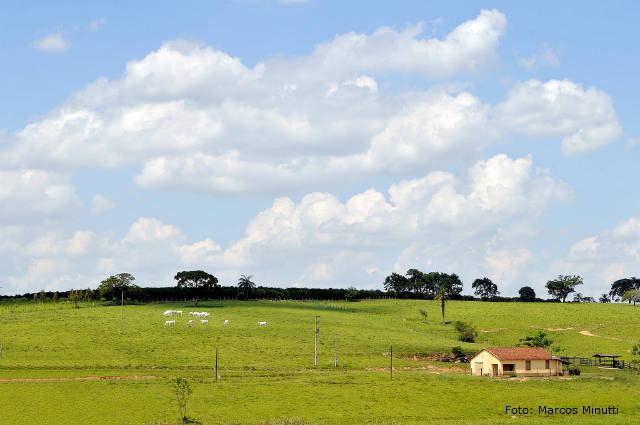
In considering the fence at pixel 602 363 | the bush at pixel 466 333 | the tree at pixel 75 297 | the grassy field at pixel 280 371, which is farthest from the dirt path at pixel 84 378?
the tree at pixel 75 297

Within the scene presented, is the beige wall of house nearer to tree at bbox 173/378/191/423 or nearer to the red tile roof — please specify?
the red tile roof

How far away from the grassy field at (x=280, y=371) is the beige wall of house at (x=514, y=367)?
4.08 metres

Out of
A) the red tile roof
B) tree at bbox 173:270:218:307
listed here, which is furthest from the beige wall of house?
tree at bbox 173:270:218:307

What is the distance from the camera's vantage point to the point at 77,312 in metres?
161

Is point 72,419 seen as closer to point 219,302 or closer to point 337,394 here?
point 337,394

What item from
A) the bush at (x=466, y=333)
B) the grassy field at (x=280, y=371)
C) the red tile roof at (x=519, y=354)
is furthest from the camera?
the bush at (x=466, y=333)

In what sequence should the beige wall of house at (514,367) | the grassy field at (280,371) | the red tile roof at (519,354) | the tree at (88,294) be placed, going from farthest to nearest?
the tree at (88,294) → the red tile roof at (519,354) → the beige wall of house at (514,367) → the grassy field at (280,371)

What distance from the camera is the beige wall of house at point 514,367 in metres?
103

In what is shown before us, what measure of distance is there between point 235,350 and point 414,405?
45.0 metres

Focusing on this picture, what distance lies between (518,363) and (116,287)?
11487 cm

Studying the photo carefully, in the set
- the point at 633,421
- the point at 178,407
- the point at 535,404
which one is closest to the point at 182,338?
the point at 178,407

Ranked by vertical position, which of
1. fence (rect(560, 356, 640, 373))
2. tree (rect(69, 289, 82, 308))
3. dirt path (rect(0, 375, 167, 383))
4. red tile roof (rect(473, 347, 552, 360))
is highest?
tree (rect(69, 289, 82, 308))

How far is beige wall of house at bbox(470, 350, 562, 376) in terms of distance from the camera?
10282cm

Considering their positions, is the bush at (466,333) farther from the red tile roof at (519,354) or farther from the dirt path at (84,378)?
the dirt path at (84,378)
